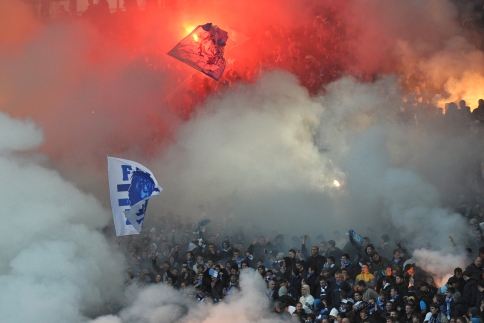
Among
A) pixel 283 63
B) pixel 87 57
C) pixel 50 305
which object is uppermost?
pixel 87 57

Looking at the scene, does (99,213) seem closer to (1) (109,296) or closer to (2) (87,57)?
(1) (109,296)

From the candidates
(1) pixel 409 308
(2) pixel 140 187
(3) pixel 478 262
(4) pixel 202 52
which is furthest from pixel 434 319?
(4) pixel 202 52

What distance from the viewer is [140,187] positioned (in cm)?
1045

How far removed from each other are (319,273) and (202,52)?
251 inches

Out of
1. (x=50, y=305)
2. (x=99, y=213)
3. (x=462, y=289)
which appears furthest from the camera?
(x=99, y=213)

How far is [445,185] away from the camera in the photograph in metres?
12.4

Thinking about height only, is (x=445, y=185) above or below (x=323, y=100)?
below

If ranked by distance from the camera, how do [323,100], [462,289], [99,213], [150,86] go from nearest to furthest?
1. [462,289]
2. [99,213]
3. [323,100]
4. [150,86]

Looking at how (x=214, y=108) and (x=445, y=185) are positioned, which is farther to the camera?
(x=214, y=108)

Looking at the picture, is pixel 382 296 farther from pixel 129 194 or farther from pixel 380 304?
pixel 129 194

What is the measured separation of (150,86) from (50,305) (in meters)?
8.55

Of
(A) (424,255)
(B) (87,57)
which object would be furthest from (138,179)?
(B) (87,57)

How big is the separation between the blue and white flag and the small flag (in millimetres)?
4752

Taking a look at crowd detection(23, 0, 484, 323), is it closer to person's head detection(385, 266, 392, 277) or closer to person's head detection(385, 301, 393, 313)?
person's head detection(385, 301, 393, 313)
